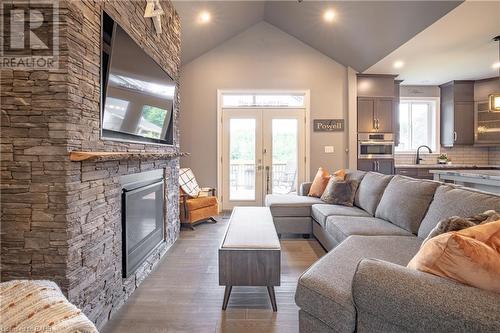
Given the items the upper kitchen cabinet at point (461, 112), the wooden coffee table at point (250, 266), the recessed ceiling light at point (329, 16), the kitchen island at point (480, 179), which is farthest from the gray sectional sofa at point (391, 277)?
the upper kitchen cabinet at point (461, 112)

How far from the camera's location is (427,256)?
1261 millimetres

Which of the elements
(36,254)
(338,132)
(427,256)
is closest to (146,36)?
(36,254)

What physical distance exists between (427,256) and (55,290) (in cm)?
→ 176

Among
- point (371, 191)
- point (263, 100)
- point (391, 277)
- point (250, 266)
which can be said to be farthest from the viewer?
point (263, 100)

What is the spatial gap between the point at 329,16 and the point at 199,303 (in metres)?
4.54

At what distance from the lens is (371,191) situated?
3289mm

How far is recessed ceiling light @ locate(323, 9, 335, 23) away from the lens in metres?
4.36

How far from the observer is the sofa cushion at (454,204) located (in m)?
1.80

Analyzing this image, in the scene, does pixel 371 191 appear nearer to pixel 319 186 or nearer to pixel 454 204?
pixel 319 186

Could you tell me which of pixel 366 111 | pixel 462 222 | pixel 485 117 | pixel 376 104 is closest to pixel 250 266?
pixel 462 222

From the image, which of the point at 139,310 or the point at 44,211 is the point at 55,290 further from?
the point at 139,310

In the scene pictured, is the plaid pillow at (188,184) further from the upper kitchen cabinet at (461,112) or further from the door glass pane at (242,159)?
the upper kitchen cabinet at (461,112)

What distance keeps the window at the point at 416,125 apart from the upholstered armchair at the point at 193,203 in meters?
4.62

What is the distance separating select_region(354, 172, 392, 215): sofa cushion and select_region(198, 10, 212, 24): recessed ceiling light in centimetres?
350
